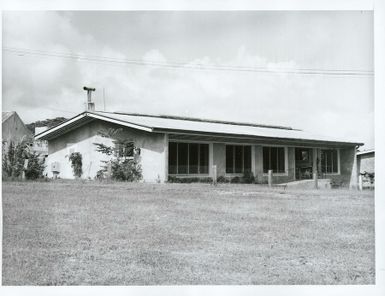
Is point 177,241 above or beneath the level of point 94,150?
beneath

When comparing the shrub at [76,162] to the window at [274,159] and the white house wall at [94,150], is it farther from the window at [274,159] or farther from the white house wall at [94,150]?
the window at [274,159]

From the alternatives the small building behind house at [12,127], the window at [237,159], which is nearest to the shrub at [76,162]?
the small building behind house at [12,127]

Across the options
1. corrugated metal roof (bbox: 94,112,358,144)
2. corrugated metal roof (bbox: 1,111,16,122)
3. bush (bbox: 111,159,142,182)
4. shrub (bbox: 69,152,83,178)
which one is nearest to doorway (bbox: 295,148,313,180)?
corrugated metal roof (bbox: 94,112,358,144)

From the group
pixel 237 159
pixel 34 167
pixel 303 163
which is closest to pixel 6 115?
pixel 34 167

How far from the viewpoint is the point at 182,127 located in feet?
49.5

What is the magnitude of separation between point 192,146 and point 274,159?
13.5 feet

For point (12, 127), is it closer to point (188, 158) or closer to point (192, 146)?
point (188, 158)

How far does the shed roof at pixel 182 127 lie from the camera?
1466 centimetres

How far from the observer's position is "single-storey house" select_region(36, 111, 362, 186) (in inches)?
596

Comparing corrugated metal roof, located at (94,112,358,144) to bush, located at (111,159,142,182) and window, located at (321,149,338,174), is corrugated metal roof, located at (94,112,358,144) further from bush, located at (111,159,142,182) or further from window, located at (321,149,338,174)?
window, located at (321,149,338,174)

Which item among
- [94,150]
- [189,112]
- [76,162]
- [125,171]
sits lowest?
[125,171]

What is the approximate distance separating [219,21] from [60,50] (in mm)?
2910

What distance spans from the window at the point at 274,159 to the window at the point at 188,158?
2.95 meters

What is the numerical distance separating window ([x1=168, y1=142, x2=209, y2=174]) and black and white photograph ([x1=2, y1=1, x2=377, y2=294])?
14.5 feet
